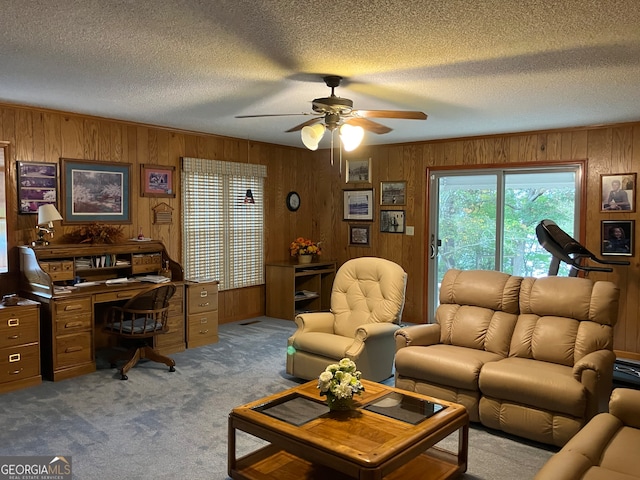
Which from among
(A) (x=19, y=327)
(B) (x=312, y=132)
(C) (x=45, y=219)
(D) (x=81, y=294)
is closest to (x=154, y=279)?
(D) (x=81, y=294)

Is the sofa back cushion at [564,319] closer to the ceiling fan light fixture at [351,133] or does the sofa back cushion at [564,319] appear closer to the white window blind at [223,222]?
the ceiling fan light fixture at [351,133]

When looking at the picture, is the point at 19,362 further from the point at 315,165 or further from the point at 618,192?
the point at 618,192

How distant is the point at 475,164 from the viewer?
245 inches

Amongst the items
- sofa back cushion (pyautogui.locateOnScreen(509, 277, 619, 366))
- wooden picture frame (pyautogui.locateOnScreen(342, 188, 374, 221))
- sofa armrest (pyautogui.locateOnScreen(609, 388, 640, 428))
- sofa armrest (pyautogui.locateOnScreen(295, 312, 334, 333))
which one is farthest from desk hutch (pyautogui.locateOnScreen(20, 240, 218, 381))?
sofa armrest (pyautogui.locateOnScreen(609, 388, 640, 428))

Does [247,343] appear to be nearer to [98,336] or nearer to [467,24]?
[98,336]

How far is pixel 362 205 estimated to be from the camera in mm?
7227

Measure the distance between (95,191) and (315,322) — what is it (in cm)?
267

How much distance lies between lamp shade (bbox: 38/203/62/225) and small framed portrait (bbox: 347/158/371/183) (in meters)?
3.98

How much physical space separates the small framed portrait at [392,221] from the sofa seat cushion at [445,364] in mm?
3061

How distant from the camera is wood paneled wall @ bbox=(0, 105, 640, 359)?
4.86 meters

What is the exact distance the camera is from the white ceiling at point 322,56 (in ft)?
8.02

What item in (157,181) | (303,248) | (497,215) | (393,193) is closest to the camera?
(157,181)

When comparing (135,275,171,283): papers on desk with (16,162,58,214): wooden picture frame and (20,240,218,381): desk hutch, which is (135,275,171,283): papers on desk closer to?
(20,240,218,381): desk hutch

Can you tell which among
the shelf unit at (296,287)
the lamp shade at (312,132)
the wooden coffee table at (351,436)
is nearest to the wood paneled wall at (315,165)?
the shelf unit at (296,287)
